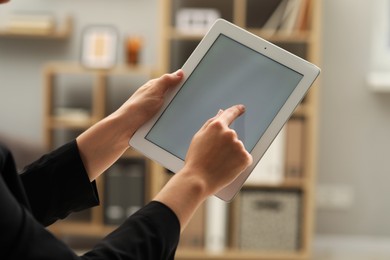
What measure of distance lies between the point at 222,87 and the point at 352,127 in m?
2.57

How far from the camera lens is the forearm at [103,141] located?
117cm

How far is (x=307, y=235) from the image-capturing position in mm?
3191

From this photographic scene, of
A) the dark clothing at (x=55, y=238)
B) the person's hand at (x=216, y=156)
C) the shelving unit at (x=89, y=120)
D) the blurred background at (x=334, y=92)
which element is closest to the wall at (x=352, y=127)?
the blurred background at (x=334, y=92)

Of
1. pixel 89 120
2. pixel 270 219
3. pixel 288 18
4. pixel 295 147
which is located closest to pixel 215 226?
pixel 270 219

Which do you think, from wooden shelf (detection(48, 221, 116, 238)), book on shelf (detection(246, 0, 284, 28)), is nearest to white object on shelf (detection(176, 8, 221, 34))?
book on shelf (detection(246, 0, 284, 28))

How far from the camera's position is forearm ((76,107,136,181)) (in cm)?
117

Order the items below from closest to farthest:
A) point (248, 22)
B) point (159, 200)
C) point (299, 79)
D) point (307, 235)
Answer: point (159, 200)
point (299, 79)
point (307, 235)
point (248, 22)

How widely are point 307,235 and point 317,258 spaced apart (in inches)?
8.3

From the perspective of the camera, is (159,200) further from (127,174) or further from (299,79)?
(127,174)

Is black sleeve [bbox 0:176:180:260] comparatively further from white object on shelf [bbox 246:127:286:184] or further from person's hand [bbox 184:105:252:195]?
white object on shelf [bbox 246:127:286:184]

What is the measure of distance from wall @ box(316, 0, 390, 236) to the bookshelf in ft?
1.03

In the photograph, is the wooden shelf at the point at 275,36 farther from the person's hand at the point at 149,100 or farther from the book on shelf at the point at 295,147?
the person's hand at the point at 149,100

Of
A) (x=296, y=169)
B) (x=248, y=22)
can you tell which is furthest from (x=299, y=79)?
(x=248, y=22)

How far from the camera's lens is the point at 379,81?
3453 mm
